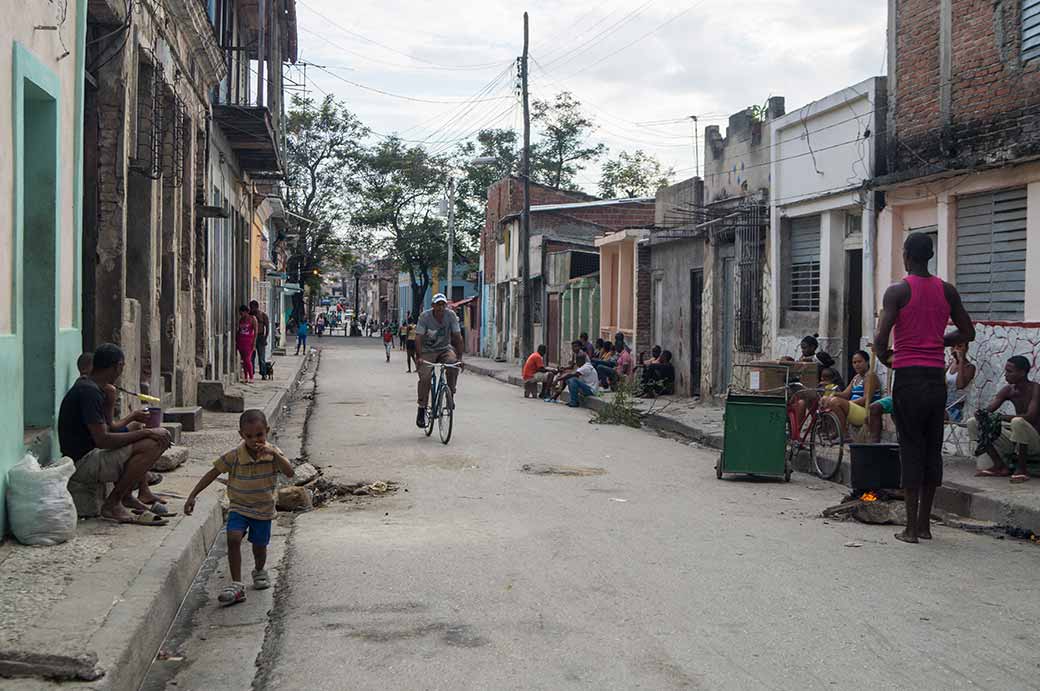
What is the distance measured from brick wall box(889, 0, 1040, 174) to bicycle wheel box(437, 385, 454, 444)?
6.56 meters

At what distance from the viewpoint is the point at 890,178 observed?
15.2 m

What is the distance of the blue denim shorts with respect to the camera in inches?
266

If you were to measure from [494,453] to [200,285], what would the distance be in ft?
24.1

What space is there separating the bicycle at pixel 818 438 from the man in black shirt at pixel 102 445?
6.89 m

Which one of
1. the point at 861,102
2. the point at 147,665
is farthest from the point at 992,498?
the point at 861,102

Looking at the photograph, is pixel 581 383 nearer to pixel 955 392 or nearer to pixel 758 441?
pixel 955 392

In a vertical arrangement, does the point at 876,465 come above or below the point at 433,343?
below

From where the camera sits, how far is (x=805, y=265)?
19.1 metres

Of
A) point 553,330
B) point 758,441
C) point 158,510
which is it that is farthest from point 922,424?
point 553,330

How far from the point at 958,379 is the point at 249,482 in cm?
881

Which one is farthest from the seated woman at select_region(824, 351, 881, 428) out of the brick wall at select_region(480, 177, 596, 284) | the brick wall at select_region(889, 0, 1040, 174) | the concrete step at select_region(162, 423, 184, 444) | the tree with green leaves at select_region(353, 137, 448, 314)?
the tree with green leaves at select_region(353, 137, 448, 314)

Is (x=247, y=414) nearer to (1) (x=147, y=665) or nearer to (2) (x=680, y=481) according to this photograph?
(1) (x=147, y=665)

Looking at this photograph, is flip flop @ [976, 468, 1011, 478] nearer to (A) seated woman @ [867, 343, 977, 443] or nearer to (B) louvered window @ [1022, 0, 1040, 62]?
(A) seated woman @ [867, 343, 977, 443]

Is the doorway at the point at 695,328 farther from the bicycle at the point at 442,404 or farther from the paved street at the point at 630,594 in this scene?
the paved street at the point at 630,594
